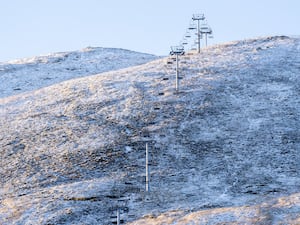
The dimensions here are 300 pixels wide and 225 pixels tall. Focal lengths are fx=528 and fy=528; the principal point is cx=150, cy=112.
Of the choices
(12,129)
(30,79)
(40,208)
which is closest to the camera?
(40,208)

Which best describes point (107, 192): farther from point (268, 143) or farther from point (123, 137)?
point (268, 143)

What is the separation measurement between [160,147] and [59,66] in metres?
48.2

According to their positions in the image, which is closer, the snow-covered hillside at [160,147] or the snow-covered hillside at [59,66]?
the snow-covered hillside at [160,147]

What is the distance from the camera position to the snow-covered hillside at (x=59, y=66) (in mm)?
77375

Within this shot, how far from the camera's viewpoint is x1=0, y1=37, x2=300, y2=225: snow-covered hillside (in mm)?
34469

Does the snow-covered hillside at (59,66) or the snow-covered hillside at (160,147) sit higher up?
the snow-covered hillside at (59,66)

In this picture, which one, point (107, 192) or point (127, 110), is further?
point (127, 110)

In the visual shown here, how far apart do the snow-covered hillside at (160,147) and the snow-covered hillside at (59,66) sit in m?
11.3

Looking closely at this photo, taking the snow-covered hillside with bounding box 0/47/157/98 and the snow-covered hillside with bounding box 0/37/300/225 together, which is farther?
the snow-covered hillside with bounding box 0/47/157/98

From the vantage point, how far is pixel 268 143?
4519 centimetres

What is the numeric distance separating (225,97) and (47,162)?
21.2m

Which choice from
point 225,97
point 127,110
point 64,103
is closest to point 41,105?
point 64,103

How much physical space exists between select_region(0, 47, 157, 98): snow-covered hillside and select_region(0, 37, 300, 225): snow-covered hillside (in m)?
11.3

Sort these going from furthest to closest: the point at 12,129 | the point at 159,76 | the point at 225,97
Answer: the point at 159,76, the point at 225,97, the point at 12,129
